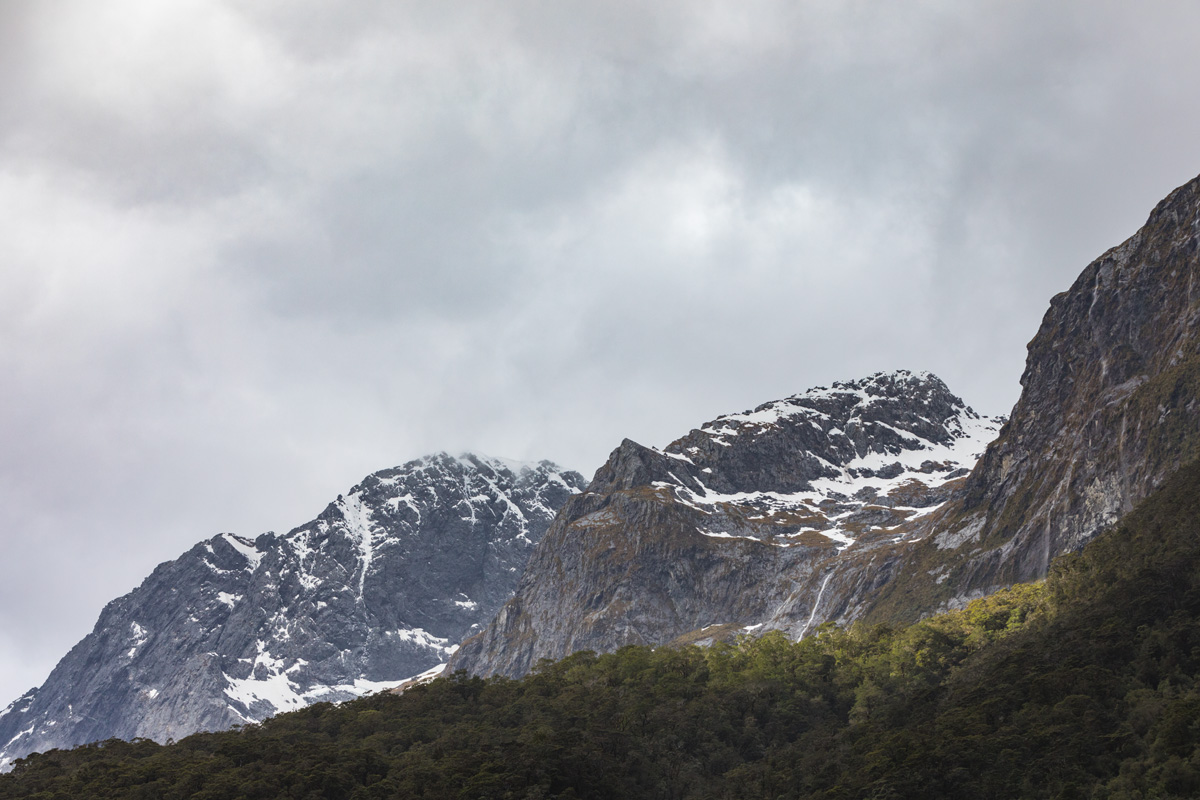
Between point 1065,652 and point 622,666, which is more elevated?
point 622,666

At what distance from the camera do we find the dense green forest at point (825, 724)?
87.4 m

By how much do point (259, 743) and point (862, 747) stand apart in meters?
69.5

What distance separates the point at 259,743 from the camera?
11531 centimetres

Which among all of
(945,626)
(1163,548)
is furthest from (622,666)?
(1163,548)

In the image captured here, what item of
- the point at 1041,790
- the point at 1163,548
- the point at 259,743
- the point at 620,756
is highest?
the point at 1163,548

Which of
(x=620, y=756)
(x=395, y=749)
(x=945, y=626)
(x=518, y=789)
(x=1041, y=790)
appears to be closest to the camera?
(x=1041, y=790)

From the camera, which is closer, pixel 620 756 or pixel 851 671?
pixel 620 756

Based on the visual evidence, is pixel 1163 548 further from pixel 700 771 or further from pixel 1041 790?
pixel 700 771

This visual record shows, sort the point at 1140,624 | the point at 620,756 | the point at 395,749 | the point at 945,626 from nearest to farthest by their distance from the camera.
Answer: the point at 1140,624
the point at 620,756
the point at 395,749
the point at 945,626

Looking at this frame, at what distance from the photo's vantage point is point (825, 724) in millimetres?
128625

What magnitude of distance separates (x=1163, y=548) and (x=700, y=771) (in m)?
67.3

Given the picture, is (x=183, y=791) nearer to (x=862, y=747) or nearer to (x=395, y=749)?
(x=395, y=749)

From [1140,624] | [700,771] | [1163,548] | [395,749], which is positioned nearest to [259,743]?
[395,749]

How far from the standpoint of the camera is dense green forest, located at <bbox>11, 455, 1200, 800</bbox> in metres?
87.4
